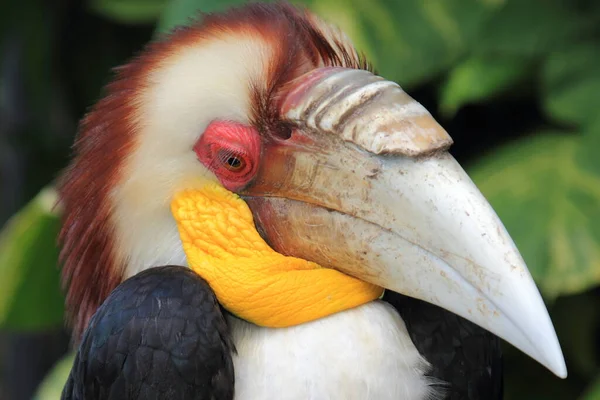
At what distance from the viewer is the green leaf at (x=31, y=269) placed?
2580 millimetres

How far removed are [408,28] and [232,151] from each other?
1.19 m

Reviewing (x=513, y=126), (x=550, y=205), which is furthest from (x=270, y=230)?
(x=513, y=126)

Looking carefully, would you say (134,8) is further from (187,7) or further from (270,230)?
(270,230)

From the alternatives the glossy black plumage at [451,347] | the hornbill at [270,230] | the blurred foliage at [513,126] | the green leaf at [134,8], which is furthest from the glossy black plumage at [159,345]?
the green leaf at [134,8]

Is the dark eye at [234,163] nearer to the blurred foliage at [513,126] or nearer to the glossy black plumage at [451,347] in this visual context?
the glossy black plumage at [451,347]

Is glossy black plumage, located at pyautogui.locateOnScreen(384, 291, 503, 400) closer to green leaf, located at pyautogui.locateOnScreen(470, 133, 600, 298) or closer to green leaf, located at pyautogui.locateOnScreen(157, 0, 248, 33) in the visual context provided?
green leaf, located at pyautogui.locateOnScreen(470, 133, 600, 298)

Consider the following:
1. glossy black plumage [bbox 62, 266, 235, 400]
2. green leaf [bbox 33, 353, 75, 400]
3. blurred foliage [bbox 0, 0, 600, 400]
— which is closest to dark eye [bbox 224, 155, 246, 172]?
glossy black plumage [bbox 62, 266, 235, 400]

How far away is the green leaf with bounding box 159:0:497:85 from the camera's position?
2309mm

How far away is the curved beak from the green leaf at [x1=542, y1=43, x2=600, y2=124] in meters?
1.14

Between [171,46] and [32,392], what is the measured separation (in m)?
2.65

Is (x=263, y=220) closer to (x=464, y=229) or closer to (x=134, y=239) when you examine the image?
(x=134, y=239)

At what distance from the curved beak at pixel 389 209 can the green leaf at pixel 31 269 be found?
4.55 feet

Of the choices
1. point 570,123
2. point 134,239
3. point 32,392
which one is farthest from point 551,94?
point 32,392

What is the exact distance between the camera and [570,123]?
7.66 feet
